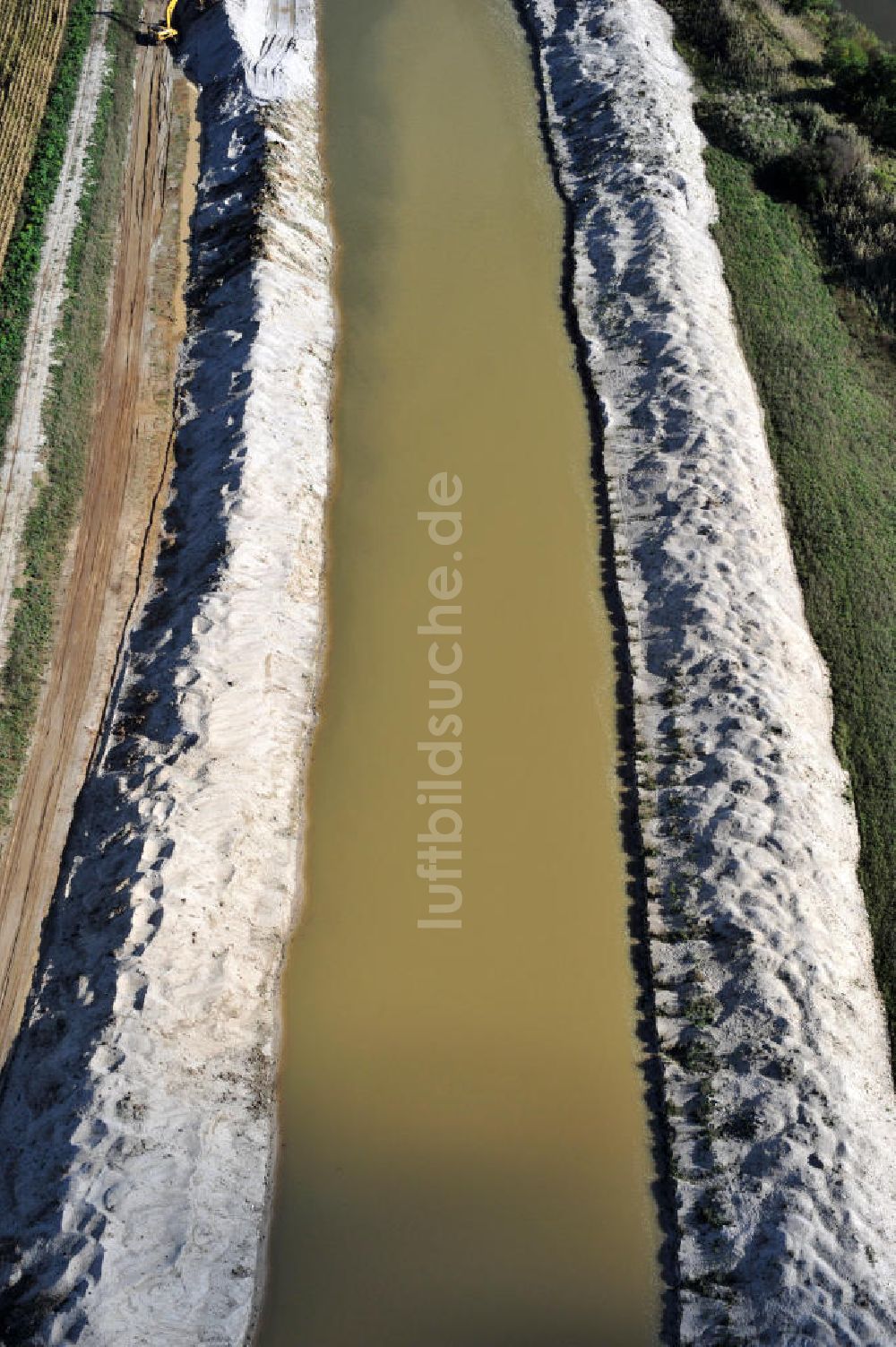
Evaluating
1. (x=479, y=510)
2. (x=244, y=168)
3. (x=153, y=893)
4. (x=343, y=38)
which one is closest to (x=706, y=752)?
(x=479, y=510)

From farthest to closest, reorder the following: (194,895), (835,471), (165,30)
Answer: (165,30) → (835,471) → (194,895)

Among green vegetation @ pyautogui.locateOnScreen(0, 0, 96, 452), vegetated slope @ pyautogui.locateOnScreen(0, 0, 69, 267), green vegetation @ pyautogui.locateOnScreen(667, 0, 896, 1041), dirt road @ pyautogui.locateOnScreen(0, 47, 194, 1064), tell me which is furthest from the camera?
vegetated slope @ pyautogui.locateOnScreen(0, 0, 69, 267)

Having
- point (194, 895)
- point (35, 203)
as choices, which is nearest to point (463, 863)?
point (194, 895)

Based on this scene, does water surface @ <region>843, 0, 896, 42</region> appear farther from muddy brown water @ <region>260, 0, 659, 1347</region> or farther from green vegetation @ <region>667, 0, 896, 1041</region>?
muddy brown water @ <region>260, 0, 659, 1347</region>

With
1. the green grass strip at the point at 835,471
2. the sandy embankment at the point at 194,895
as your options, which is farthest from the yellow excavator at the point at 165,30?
the green grass strip at the point at 835,471

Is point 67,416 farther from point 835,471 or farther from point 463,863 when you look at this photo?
point 835,471

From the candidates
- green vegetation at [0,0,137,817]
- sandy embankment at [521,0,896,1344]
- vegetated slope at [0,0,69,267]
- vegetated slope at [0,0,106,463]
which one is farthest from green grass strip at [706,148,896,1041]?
vegetated slope at [0,0,69,267]
